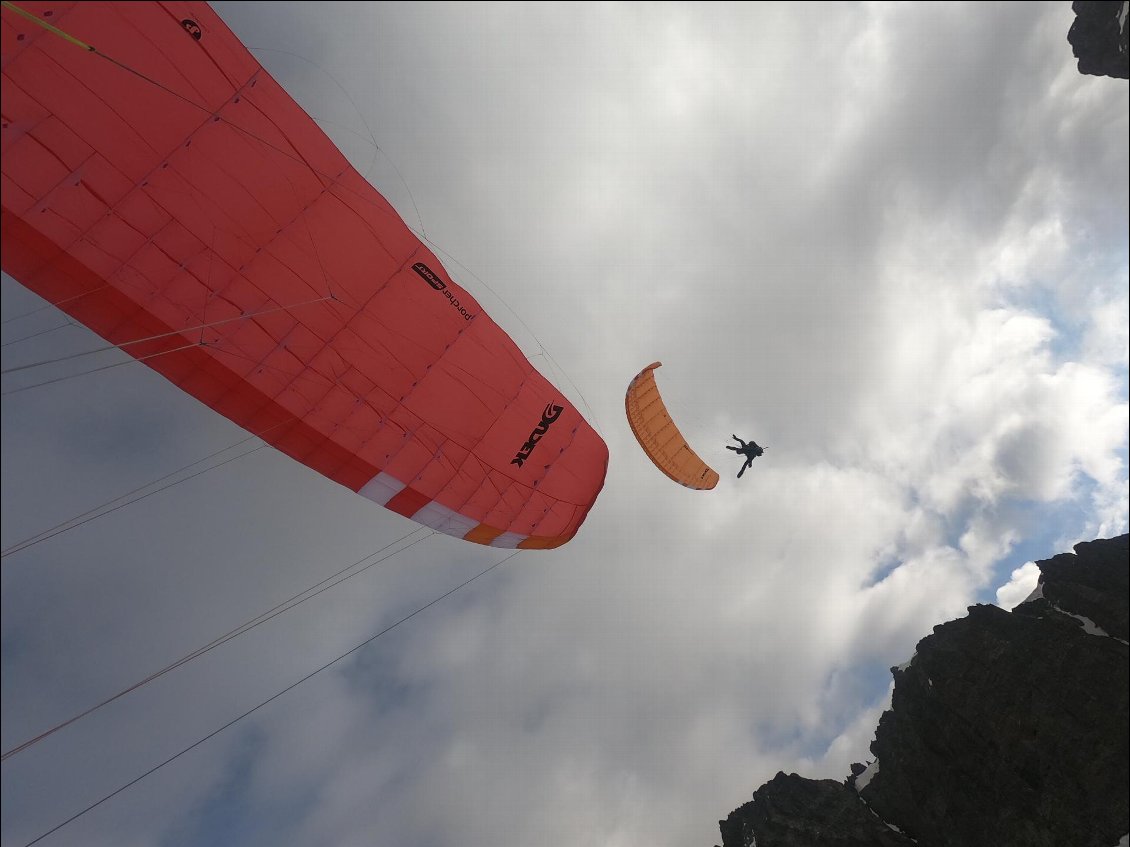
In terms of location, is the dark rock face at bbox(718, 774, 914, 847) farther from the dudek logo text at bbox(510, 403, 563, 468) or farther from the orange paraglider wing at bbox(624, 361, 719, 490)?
the dudek logo text at bbox(510, 403, 563, 468)

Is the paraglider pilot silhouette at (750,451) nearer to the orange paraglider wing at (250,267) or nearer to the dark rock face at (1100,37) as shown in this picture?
the orange paraglider wing at (250,267)

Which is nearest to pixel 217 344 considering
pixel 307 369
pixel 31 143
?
pixel 307 369

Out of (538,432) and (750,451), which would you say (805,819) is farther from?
(538,432)

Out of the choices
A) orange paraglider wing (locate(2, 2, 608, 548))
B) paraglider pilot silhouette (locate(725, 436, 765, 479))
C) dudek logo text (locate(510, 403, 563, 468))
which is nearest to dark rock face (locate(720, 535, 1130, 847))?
paraglider pilot silhouette (locate(725, 436, 765, 479))

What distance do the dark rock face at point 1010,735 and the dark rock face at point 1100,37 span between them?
18412 millimetres

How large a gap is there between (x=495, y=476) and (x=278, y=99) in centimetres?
971

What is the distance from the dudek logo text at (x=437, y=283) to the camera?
1191 centimetres

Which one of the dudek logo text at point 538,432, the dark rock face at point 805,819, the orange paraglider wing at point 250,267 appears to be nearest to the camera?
the orange paraglider wing at point 250,267

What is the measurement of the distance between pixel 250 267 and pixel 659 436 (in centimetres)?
1253

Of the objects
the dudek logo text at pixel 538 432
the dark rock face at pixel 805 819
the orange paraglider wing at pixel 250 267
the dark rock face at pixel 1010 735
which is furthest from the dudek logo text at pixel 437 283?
the dark rock face at pixel 805 819

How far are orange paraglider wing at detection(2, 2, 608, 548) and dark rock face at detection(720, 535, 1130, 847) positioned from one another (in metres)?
19.9

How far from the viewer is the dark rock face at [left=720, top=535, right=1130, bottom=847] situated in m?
16.5

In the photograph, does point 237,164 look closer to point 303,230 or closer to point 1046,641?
point 303,230

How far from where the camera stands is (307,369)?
11406 millimetres
